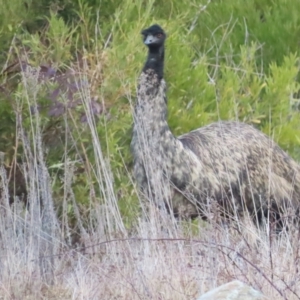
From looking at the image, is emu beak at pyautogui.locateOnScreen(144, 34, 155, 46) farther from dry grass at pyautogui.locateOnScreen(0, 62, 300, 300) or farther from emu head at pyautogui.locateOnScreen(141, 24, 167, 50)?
dry grass at pyautogui.locateOnScreen(0, 62, 300, 300)

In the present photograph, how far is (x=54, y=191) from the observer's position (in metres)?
8.25

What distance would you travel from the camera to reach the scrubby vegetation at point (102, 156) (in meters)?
6.25

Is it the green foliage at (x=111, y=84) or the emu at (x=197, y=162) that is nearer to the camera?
the emu at (x=197, y=162)

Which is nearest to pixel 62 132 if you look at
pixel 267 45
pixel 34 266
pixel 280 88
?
pixel 34 266

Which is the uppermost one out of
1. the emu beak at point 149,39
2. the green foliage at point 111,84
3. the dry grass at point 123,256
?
the emu beak at point 149,39

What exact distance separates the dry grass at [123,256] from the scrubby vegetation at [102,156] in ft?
0.04

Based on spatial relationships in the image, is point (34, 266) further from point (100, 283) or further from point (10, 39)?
point (10, 39)

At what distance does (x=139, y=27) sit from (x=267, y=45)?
193 inches

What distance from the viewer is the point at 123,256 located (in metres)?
6.62

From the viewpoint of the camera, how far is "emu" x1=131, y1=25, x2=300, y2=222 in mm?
7629

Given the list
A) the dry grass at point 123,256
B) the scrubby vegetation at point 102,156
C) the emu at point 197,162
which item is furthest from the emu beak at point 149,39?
the dry grass at point 123,256

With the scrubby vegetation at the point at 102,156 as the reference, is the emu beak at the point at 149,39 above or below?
above

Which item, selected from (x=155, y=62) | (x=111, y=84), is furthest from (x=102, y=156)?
(x=111, y=84)

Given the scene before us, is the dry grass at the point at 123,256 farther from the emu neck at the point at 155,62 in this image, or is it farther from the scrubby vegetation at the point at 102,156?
the emu neck at the point at 155,62
